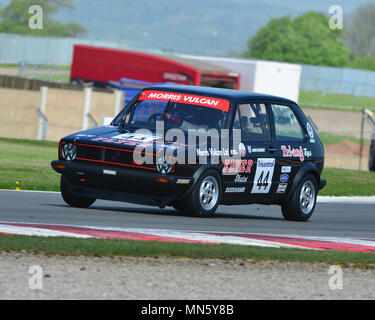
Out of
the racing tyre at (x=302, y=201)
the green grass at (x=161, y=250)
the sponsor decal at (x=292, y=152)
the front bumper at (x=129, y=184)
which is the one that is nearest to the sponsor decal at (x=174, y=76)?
the racing tyre at (x=302, y=201)

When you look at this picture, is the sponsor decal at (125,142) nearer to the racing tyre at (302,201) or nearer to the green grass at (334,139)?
the racing tyre at (302,201)

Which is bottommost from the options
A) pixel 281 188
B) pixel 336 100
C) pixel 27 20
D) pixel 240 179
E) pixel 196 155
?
pixel 281 188

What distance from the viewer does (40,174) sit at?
677 inches

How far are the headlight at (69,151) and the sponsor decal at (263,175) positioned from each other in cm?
247

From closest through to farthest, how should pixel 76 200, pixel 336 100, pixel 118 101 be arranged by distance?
pixel 76 200 → pixel 118 101 → pixel 336 100

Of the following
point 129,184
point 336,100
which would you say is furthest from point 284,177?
point 336,100

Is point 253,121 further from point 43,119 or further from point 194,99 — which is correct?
point 43,119

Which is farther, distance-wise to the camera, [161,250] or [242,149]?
[242,149]

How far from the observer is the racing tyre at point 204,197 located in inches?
430

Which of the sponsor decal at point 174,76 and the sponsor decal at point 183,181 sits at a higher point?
the sponsor decal at point 174,76

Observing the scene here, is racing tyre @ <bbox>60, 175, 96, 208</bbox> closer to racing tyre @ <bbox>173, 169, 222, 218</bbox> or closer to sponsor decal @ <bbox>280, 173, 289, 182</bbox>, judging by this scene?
racing tyre @ <bbox>173, 169, 222, 218</bbox>

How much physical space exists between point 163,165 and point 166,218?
85 centimetres
